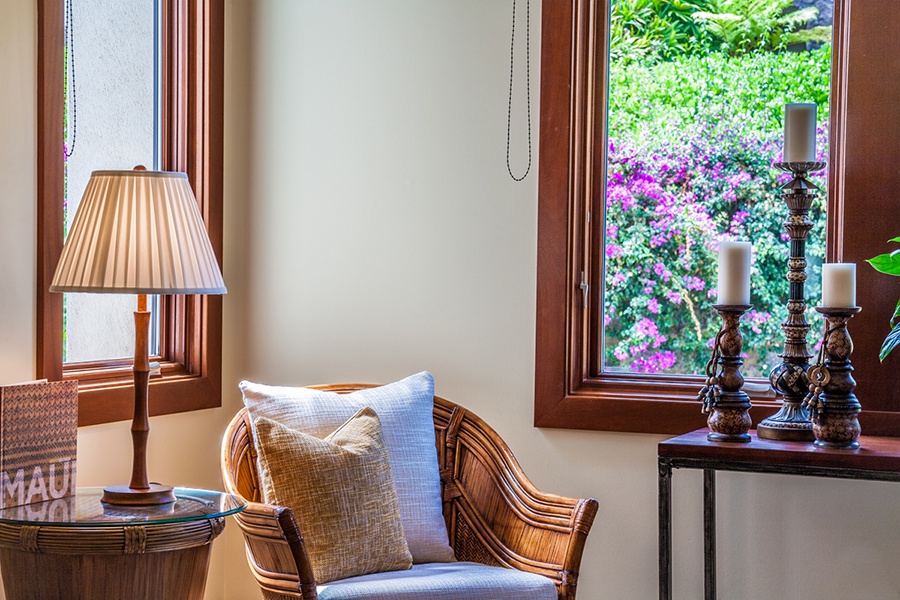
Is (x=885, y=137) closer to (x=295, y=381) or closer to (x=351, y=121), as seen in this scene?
(x=351, y=121)

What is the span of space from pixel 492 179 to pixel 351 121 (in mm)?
490

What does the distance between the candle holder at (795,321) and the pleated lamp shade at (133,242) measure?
138 cm

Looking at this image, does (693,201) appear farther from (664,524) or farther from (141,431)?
(141,431)

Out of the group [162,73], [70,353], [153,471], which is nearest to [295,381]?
[153,471]

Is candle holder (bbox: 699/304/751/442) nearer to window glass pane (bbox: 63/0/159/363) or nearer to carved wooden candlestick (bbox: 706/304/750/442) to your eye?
carved wooden candlestick (bbox: 706/304/750/442)

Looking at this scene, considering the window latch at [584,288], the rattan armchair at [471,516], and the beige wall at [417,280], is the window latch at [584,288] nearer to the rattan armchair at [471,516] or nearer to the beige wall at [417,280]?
the beige wall at [417,280]

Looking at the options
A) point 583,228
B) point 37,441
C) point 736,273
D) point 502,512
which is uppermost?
point 583,228

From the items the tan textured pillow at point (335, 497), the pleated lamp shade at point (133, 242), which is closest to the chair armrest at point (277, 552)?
the tan textured pillow at point (335, 497)

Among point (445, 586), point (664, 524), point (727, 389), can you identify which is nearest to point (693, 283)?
point (727, 389)

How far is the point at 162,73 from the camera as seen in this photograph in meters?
2.95

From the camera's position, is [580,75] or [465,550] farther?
[580,75]

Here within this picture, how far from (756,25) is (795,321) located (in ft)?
2.87

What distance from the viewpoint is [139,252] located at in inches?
80.6

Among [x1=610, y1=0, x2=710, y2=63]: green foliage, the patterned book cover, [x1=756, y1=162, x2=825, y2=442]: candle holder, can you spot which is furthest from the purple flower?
the patterned book cover
